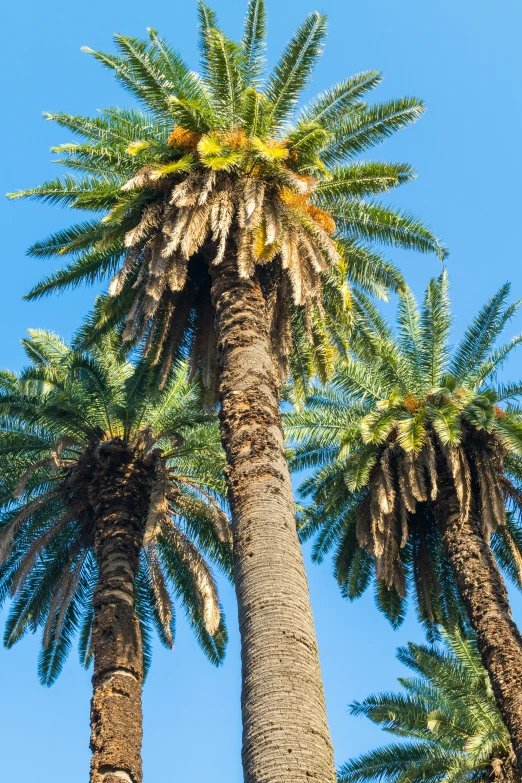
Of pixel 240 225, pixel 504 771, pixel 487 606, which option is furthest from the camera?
pixel 504 771

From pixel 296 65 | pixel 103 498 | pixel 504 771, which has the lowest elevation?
pixel 504 771

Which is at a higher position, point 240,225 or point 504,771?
point 240,225

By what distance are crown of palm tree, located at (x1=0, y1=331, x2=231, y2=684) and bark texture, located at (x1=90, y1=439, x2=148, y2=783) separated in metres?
0.16

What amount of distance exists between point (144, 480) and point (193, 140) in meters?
7.03

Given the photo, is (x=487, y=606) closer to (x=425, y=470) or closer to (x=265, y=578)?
(x=425, y=470)

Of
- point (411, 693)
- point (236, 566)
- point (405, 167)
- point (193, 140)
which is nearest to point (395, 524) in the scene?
point (411, 693)

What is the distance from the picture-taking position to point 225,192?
13.4 m

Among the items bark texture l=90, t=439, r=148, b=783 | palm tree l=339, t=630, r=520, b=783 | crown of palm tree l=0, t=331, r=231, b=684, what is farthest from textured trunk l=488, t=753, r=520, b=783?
bark texture l=90, t=439, r=148, b=783

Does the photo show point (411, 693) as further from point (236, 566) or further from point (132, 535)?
point (236, 566)

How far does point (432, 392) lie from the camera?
19.9 metres

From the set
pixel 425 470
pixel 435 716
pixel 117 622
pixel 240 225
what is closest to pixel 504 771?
pixel 435 716

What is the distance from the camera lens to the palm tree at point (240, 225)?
10.6m

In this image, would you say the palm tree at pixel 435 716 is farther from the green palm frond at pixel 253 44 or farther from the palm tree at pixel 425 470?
the green palm frond at pixel 253 44

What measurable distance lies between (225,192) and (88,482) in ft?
23.2
